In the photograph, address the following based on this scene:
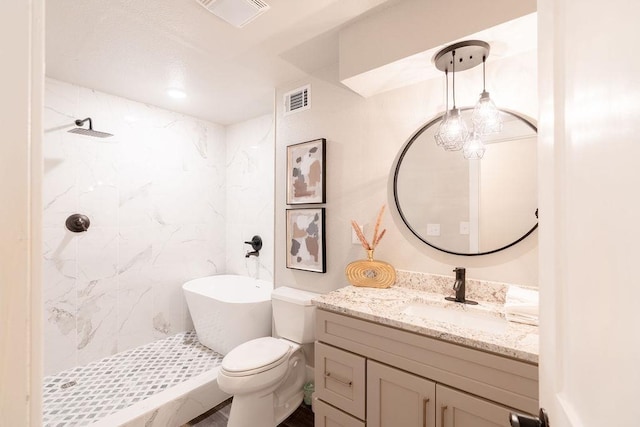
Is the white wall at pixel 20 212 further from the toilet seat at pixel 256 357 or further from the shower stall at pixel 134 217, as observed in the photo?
the shower stall at pixel 134 217

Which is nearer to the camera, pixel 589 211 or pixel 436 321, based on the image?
pixel 589 211

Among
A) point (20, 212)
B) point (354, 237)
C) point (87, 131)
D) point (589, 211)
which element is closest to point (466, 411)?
point (589, 211)

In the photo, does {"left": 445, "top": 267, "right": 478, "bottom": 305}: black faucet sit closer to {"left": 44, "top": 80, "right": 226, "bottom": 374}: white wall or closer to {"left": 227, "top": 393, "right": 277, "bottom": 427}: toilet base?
{"left": 227, "top": 393, "right": 277, "bottom": 427}: toilet base

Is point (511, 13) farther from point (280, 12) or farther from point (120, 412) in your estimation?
point (120, 412)

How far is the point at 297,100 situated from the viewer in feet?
7.52

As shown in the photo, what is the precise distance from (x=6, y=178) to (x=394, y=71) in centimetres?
164

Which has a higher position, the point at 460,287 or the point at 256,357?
the point at 460,287

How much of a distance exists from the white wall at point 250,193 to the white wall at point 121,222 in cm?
22

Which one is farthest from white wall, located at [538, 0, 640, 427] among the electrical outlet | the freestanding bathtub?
the freestanding bathtub

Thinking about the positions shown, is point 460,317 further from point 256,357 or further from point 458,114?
point 256,357

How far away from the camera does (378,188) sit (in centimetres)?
187

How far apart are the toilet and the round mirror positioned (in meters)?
1.02

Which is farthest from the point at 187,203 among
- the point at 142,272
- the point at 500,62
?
the point at 500,62

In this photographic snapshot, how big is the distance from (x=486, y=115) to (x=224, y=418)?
2483 millimetres
